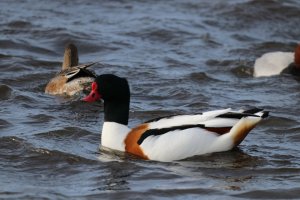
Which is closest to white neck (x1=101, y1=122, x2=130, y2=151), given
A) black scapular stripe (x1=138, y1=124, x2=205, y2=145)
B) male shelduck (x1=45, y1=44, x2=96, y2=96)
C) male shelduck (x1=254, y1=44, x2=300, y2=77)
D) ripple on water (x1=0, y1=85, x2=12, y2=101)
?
black scapular stripe (x1=138, y1=124, x2=205, y2=145)

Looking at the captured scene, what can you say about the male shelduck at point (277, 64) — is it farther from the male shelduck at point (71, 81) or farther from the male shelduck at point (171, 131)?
the male shelduck at point (171, 131)

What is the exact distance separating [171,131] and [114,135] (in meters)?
0.71

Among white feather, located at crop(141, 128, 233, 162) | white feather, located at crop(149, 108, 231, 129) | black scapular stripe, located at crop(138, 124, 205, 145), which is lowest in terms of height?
white feather, located at crop(141, 128, 233, 162)

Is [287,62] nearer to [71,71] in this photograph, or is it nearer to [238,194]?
[71,71]

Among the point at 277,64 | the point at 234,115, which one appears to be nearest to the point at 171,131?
the point at 234,115

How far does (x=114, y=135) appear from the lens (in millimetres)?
10609

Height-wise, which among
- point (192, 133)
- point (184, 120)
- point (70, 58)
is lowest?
point (192, 133)

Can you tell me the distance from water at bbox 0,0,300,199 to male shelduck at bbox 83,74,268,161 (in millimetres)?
136

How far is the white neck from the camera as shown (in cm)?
1056

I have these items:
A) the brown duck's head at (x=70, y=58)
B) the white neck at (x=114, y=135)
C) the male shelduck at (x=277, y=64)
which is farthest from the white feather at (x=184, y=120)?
the male shelduck at (x=277, y=64)

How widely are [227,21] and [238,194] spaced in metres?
10.2

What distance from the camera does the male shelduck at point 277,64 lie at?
51.1 ft

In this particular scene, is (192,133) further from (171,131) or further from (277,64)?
(277,64)

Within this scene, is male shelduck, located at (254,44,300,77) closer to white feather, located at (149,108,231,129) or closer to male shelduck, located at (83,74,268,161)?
male shelduck, located at (83,74,268,161)
